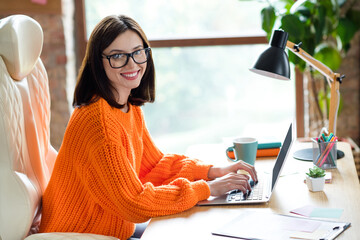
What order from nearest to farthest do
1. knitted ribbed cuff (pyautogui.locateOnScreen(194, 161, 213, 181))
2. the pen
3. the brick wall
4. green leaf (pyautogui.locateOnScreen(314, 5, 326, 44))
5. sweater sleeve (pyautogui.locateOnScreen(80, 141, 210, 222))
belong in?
1. the pen
2. sweater sleeve (pyautogui.locateOnScreen(80, 141, 210, 222))
3. knitted ribbed cuff (pyautogui.locateOnScreen(194, 161, 213, 181))
4. green leaf (pyautogui.locateOnScreen(314, 5, 326, 44))
5. the brick wall

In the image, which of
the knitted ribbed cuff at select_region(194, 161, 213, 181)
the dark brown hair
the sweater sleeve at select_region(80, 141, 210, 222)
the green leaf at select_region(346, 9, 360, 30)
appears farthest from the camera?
the green leaf at select_region(346, 9, 360, 30)

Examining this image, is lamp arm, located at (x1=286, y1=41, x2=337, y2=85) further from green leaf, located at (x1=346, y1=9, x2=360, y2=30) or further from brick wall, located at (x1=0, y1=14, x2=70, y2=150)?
brick wall, located at (x1=0, y1=14, x2=70, y2=150)

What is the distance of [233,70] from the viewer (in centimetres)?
342

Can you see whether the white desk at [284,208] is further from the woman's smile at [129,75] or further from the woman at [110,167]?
the woman's smile at [129,75]

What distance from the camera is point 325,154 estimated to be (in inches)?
66.7

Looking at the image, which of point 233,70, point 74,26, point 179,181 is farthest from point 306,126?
point 179,181

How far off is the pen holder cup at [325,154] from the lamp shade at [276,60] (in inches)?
11.0

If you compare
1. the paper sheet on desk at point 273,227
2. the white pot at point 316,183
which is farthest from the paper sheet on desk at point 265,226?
the white pot at point 316,183

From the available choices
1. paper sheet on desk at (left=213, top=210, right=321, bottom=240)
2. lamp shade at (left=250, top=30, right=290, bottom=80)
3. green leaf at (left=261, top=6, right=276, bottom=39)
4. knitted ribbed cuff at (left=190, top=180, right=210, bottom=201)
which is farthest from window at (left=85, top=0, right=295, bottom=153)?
paper sheet on desk at (left=213, top=210, right=321, bottom=240)

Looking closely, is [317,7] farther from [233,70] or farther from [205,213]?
[205,213]

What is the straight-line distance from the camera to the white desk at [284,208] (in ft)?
4.11

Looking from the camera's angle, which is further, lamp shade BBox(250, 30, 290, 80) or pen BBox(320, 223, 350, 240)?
lamp shade BBox(250, 30, 290, 80)

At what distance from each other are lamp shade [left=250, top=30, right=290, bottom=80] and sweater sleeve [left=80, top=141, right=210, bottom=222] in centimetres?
47

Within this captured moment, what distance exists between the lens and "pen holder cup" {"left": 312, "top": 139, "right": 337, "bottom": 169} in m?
1.68
